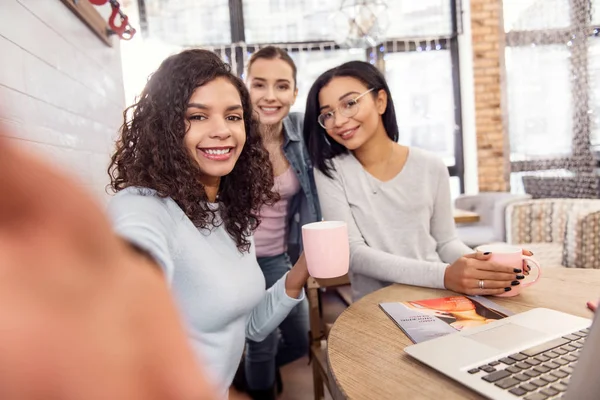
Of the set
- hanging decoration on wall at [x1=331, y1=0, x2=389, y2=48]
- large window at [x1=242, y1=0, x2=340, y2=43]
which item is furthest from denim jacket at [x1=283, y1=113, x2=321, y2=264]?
large window at [x1=242, y1=0, x2=340, y2=43]

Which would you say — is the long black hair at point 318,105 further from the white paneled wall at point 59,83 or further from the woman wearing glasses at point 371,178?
the white paneled wall at point 59,83

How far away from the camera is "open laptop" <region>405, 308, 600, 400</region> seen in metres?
0.60

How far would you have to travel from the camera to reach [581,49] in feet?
15.7

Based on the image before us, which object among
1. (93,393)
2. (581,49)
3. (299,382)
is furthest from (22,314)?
(581,49)

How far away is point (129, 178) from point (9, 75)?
0.52m

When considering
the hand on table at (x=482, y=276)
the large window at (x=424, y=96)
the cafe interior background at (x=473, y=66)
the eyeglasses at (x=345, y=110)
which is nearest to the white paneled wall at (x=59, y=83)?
the eyeglasses at (x=345, y=110)

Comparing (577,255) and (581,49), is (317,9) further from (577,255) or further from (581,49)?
(577,255)

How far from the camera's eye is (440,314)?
0.99m

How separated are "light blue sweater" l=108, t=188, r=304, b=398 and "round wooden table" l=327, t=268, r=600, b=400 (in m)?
0.26

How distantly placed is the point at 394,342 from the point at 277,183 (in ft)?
3.84

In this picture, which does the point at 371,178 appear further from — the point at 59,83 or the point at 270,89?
the point at 59,83

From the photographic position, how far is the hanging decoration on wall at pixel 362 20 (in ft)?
11.9

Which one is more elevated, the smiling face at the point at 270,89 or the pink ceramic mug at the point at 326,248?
the smiling face at the point at 270,89

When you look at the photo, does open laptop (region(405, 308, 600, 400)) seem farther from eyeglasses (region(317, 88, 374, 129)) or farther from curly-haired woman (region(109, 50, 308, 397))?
eyeglasses (region(317, 88, 374, 129))
